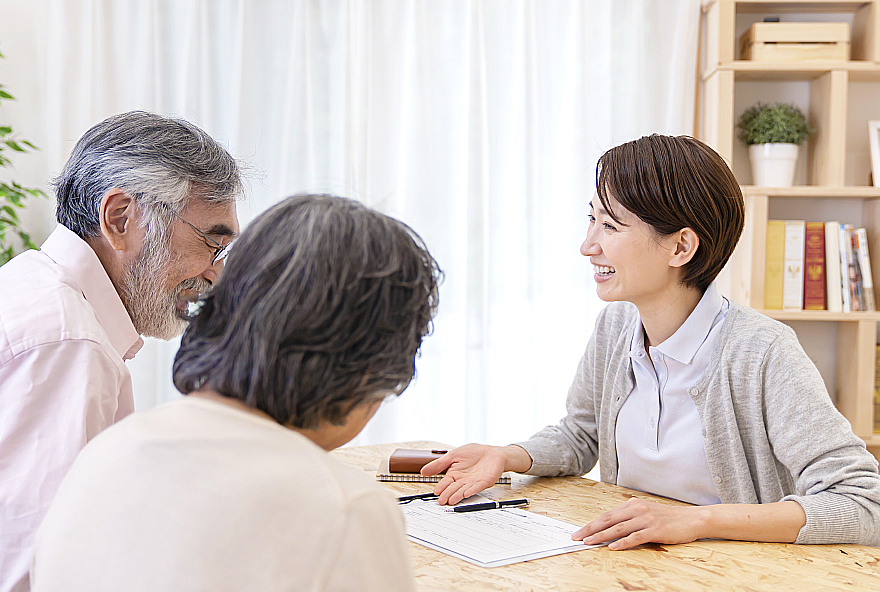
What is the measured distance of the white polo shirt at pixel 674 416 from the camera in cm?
157

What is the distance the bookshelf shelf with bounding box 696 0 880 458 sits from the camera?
2871mm

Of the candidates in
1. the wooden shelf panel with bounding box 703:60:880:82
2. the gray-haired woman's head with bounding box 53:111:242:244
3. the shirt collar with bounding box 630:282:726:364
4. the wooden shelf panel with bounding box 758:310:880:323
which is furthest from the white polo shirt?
the wooden shelf panel with bounding box 703:60:880:82

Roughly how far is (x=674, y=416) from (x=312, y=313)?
46.1 inches

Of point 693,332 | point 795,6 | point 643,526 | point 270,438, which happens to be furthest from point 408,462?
point 795,6

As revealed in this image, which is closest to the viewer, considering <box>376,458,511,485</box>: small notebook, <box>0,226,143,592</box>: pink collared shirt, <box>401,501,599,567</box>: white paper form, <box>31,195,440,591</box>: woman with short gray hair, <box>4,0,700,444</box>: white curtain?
<box>31,195,440,591</box>: woman with short gray hair

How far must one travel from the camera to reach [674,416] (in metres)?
1.61

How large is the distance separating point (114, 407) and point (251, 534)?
1.97ft

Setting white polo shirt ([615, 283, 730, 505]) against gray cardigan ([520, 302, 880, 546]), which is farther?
white polo shirt ([615, 283, 730, 505])

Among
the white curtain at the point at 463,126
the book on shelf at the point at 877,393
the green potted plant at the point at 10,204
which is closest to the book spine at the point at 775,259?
the book on shelf at the point at 877,393

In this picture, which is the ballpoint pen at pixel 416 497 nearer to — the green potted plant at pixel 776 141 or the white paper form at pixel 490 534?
the white paper form at pixel 490 534

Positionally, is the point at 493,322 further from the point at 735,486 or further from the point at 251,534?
the point at 251,534

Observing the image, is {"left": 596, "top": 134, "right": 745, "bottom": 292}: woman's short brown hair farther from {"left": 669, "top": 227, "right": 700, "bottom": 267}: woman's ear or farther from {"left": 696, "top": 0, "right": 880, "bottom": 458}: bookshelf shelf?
{"left": 696, "top": 0, "right": 880, "bottom": 458}: bookshelf shelf

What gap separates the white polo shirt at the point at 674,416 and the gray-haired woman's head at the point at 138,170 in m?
1.01

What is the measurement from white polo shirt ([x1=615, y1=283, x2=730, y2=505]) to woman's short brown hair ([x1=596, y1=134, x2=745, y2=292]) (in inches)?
4.5
